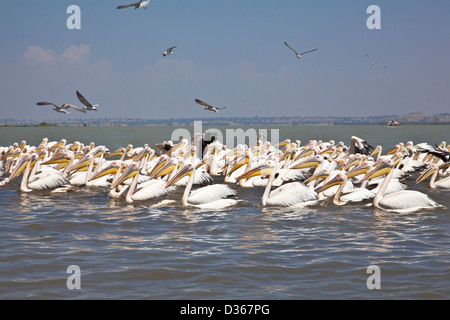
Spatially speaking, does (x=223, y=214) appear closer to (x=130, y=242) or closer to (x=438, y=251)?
(x=130, y=242)

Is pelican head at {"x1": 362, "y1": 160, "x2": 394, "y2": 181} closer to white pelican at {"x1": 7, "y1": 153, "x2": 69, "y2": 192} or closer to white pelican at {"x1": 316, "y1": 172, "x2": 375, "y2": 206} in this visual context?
white pelican at {"x1": 316, "y1": 172, "x2": 375, "y2": 206}

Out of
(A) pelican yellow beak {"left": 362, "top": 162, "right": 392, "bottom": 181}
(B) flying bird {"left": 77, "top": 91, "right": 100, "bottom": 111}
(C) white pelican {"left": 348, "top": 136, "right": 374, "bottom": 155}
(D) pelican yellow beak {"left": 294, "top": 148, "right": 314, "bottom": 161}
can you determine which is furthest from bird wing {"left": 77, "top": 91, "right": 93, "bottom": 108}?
(C) white pelican {"left": 348, "top": 136, "right": 374, "bottom": 155}

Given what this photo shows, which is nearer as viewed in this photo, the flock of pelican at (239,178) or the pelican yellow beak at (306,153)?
the flock of pelican at (239,178)

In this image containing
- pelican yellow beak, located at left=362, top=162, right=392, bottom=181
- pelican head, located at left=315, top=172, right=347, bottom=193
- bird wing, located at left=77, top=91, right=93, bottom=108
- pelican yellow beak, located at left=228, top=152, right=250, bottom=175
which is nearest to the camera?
pelican head, located at left=315, top=172, right=347, bottom=193

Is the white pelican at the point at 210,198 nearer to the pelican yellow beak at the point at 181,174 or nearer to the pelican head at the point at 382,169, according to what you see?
the pelican yellow beak at the point at 181,174

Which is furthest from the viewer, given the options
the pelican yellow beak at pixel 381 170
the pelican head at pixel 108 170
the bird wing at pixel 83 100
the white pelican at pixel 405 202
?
the pelican head at pixel 108 170

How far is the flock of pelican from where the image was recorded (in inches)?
370

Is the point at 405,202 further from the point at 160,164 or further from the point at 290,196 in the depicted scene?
the point at 160,164

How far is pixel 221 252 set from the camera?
22.0ft

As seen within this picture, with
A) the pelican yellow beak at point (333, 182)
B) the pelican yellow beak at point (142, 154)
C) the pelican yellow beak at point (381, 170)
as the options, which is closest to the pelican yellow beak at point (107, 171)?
the pelican yellow beak at point (142, 154)

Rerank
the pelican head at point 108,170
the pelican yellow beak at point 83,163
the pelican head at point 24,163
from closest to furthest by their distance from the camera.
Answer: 1. the pelican head at point 108,170
2. the pelican head at point 24,163
3. the pelican yellow beak at point 83,163

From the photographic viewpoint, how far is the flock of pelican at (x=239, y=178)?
30.9 feet
